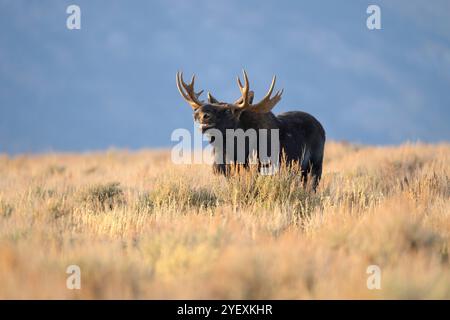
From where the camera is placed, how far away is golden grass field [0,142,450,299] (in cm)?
541

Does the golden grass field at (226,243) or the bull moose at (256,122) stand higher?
the bull moose at (256,122)

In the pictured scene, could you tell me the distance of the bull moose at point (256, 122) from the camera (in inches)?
406

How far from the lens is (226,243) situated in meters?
6.57

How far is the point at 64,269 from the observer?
5809 millimetres

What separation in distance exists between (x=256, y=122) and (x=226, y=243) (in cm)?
442

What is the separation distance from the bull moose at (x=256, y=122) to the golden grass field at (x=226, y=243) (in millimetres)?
698

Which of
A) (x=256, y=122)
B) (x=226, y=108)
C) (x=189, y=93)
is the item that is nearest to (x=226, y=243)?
(x=226, y=108)

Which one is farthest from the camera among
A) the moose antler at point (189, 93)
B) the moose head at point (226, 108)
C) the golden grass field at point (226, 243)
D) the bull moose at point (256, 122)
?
the moose antler at point (189, 93)

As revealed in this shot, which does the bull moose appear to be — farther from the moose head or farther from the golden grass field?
the golden grass field

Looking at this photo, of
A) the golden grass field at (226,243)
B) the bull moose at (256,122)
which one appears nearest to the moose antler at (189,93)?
the bull moose at (256,122)

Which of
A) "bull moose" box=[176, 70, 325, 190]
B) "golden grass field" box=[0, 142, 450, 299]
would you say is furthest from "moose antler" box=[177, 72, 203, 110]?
"golden grass field" box=[0, 142, 450, 299]

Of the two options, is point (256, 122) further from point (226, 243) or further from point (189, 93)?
point (226, 243)

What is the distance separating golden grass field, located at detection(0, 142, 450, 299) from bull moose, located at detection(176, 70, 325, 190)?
70 cm

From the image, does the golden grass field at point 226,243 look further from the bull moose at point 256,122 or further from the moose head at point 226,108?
the moose head at point 226,108
